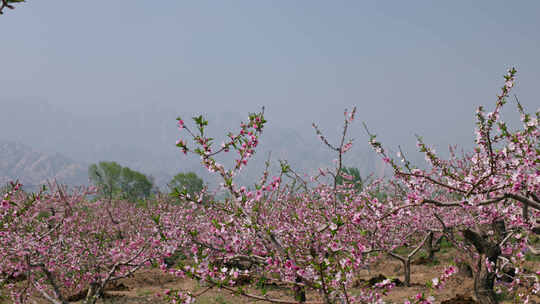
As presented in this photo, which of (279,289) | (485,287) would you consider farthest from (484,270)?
(279,289)

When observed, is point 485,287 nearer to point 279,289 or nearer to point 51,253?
point 279,289

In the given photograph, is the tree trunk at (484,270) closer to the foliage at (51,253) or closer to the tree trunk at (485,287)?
the tree trunk at (485,287)

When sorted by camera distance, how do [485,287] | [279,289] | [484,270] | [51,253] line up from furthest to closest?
[279,289]
[51,253]
[484,270]
[485,287]

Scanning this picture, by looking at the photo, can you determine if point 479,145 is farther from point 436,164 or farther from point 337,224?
point 337,224

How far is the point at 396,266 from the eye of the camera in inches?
803

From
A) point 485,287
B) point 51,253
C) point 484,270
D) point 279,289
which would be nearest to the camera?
point 485,287

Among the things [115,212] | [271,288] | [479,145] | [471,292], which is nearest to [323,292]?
[479,145]

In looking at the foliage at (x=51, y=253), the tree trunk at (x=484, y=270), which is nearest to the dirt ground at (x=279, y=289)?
the tree trunk at (x=484, y=270)

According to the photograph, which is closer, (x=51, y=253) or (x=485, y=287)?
(x=485, y=287)

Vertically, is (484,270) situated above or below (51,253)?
below

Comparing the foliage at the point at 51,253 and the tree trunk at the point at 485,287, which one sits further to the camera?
the tree trunk at the point at 485,287

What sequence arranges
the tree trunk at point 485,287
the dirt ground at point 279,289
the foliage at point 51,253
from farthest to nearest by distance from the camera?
the dirt ground at point 279,289 → the tree trunk at point 485,287 → the foliage at point 51,253

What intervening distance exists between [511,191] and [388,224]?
873 cm

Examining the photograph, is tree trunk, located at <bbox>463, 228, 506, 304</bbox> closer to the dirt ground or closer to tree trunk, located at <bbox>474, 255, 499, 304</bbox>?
tree trunk, located at <bbox>474, 255, 499, 304</bbox>
